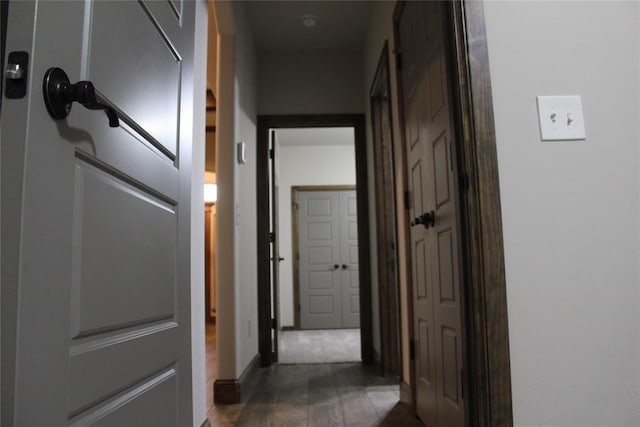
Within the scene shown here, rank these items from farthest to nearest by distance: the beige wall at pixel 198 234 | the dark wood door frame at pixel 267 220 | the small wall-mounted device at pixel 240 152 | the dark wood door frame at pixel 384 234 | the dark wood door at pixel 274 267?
1. the dark wood door at pixel 274 267
2. the dark wood door frame at pixel 267 220
3. the dark wood door frame at pixel 384 234
4. the small wall-mounted device at pixel 240 152
5. the beige wall at pixel 198 234

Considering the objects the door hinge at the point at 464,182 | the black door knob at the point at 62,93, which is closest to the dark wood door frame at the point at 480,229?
the door hinge at the point at 464,182

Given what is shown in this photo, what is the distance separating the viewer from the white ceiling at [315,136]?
6480mm

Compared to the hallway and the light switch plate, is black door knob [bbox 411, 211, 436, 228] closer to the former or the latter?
the light switch plate

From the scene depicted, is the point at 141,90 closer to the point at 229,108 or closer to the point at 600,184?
the point at 600,184

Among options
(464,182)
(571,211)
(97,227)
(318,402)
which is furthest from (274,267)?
(97,227)

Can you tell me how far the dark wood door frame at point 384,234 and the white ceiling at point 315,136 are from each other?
Result: 2700 mm

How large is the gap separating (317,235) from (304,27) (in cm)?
373

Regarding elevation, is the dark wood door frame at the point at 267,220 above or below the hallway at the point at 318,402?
above

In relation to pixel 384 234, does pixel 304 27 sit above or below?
above

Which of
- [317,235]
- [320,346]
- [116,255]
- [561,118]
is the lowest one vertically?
[320,346]

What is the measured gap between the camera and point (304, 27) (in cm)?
395

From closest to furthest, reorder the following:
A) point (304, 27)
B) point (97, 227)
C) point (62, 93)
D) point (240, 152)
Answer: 1. point (62, 93)
2. point (97, 227)
3. point (240, 152)
4. point (304, 27)

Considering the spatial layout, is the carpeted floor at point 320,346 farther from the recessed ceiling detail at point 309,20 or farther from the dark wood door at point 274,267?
the recessed ceiling detail at point 309,20

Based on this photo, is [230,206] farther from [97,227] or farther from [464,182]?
[97,227]
